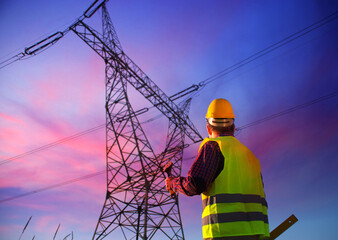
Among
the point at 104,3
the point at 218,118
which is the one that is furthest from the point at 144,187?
the point at 104,3

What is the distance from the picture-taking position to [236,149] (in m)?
1.86

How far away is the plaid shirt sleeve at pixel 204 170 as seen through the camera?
5.54 feet

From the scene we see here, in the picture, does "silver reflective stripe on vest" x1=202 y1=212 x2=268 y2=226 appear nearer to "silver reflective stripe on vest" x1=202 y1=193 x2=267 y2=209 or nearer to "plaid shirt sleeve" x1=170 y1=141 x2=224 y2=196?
"silver reflective stripe on vest" x1=202 y1=193 x2=267 y2=209

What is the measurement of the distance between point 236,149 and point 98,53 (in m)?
13.5

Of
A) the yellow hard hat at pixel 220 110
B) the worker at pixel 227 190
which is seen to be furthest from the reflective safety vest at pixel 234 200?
the yellow hard hat at pixel 220 110

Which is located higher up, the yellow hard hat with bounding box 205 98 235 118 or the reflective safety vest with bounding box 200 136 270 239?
the yellow hard hat with bounding box 205 98 235 118

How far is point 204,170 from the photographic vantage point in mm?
1695

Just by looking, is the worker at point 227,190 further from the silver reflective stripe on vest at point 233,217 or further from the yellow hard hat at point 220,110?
the yellow hard hat at point 220,110

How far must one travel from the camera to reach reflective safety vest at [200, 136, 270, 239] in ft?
5.38

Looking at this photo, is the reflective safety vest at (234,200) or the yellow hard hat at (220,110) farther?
the yellow hard hat at (220,110)

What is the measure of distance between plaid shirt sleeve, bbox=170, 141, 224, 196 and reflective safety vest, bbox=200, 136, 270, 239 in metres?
0.08

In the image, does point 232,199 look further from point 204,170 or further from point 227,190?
point 204,170

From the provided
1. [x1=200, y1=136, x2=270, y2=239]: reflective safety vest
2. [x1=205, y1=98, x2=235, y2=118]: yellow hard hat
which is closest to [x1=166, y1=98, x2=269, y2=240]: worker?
[x1=200, y1=136, x2=270, y2=239]: reflective safety vest

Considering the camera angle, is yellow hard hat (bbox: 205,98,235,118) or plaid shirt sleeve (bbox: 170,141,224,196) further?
yellow hard hat (bbox: 205,98,235,118)
